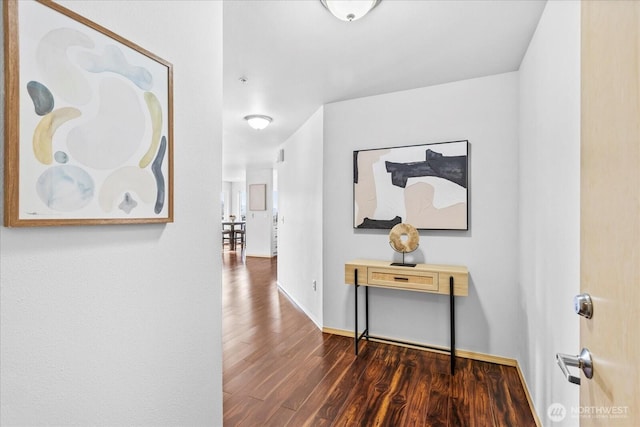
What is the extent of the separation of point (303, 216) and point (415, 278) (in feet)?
6.21

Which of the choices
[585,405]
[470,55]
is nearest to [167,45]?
[585,405]

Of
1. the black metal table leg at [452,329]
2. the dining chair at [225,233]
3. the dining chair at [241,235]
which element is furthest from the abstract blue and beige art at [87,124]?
the dining chair at [241,235]

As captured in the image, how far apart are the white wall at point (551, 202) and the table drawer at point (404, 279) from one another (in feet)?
2.11

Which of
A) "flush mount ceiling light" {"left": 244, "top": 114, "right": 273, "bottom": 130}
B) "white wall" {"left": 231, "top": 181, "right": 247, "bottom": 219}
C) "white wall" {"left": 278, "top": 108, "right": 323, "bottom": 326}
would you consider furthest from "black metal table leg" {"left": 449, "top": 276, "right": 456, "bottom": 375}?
"white wall" {"left": 231, "top": 181, "right": 247, "bottom": 219}

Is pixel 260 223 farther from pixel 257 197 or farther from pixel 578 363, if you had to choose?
pixel 578 363

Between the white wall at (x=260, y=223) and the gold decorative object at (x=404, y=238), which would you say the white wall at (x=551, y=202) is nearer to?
the gold decorative object at (x=404, y=238)

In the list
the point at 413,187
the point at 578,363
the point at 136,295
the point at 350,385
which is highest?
the point at 413,187

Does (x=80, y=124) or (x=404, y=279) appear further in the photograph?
(x=404, y=279)

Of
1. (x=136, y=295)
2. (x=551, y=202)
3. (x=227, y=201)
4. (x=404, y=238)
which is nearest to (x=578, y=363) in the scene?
(x=551, y=202)

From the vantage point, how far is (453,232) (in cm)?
270

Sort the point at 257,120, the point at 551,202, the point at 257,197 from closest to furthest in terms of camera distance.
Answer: the point at 551,202 < the point at 257,120 < the point at 257,197

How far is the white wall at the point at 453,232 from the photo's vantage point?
2.54 meters

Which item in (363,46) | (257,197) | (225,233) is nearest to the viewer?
(363,46)

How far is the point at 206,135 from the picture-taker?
4.01ft
